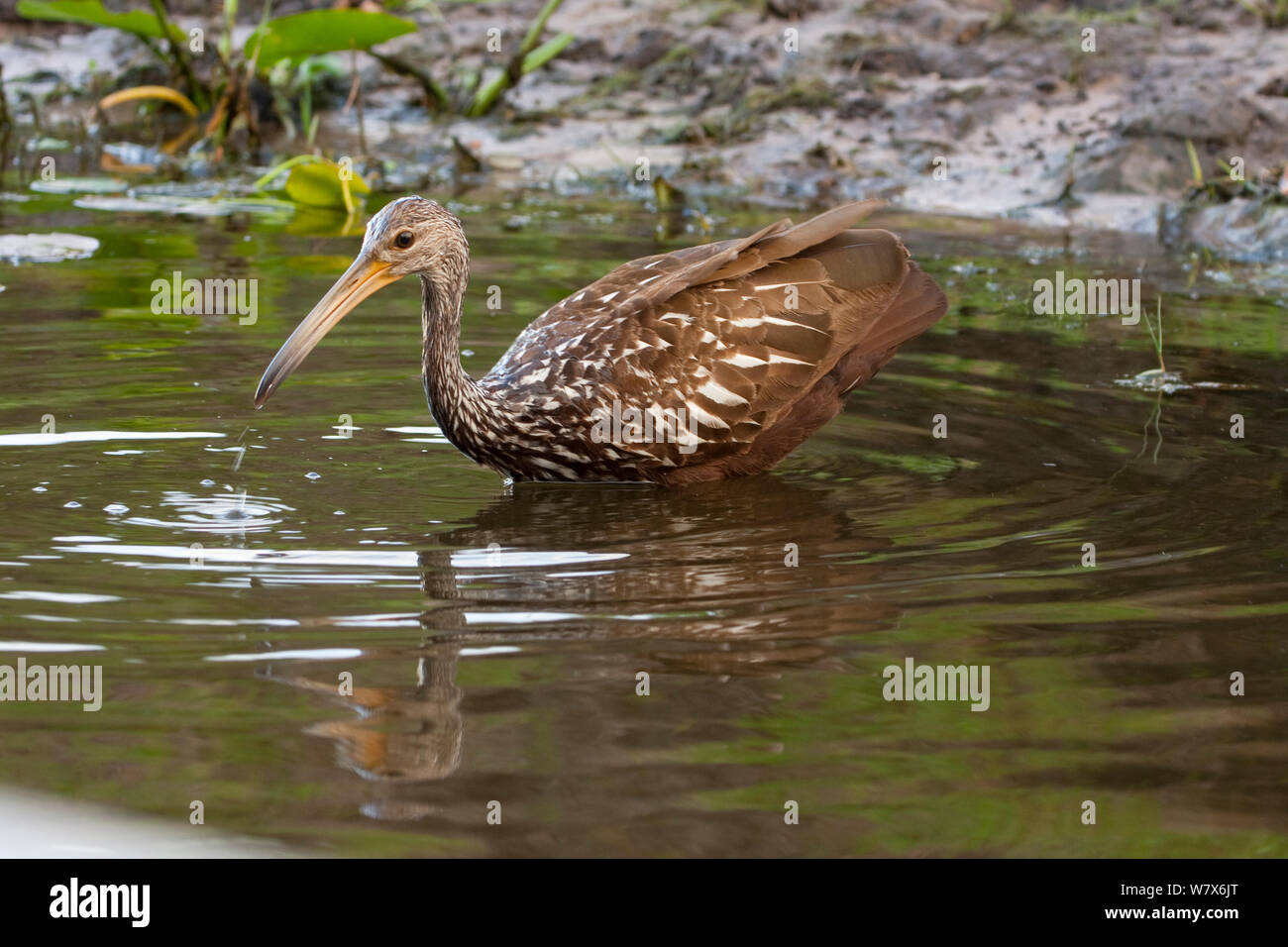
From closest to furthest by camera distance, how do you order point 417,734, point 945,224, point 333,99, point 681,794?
point 681,794 < point 417,734 < point 945,224 < point 333,99

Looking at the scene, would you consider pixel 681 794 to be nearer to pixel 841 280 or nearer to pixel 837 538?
pixel 837 538

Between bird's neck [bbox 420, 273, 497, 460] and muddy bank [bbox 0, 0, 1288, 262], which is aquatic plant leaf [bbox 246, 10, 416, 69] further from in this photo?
bird's neck [bbox 420, 273, 497, 460]

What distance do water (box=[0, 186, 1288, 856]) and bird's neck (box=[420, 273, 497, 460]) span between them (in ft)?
0.75

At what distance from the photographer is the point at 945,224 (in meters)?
12.1

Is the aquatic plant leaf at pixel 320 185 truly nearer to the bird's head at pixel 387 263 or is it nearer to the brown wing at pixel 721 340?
the brown wing at pixel 721 340

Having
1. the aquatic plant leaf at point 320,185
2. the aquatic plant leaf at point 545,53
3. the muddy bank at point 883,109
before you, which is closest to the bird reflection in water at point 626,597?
the aquatic plant leaf at point 320,185

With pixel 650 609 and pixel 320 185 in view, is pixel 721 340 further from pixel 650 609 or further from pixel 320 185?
pixel 320 185

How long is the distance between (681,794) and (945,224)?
862 cm

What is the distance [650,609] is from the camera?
5277 mm

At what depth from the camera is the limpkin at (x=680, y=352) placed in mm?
6922

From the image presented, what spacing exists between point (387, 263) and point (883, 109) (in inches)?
312

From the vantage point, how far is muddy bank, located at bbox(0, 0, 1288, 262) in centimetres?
1233

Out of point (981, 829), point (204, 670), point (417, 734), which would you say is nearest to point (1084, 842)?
point (981, 829)

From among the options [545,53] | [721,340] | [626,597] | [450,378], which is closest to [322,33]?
[545,53]
